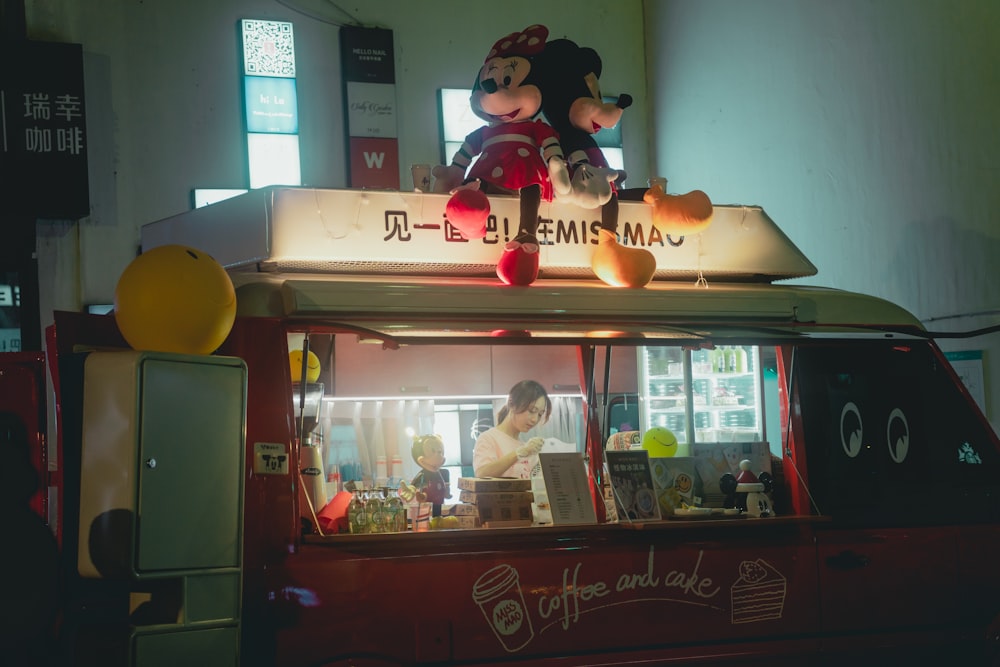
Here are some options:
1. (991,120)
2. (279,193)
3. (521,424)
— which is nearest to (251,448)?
(279,193)

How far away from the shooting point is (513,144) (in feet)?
16.4

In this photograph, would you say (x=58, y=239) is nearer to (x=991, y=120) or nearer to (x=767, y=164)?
(x=767, y=164)

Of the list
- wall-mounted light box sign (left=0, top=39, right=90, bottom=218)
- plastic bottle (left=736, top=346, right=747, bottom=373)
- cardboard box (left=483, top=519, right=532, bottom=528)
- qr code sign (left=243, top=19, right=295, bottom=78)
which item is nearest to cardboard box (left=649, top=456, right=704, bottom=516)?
plastic bottle (left=736, top=346, right=747, bottom=373)

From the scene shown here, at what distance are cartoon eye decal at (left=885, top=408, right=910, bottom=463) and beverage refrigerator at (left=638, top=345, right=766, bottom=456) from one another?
623 mm

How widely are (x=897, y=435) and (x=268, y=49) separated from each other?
26.0 ft

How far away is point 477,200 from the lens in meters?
4.54

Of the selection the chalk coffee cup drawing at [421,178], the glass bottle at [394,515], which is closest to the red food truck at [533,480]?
the glass bottle at [394,515]

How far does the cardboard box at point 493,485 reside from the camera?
4.73 metres

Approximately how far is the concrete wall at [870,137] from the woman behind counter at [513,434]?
3280mm

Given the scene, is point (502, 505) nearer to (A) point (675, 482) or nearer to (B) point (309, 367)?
(A) point (675, 482)

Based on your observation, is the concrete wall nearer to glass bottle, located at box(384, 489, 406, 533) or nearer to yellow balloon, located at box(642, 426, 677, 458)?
yellow balloon, located at box(642, 426, 677, 458)

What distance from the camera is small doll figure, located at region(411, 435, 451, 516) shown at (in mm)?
5086

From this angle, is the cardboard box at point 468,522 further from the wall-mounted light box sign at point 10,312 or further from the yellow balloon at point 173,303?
the wall-mounted light box sign at point 10,312

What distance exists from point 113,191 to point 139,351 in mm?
7006
